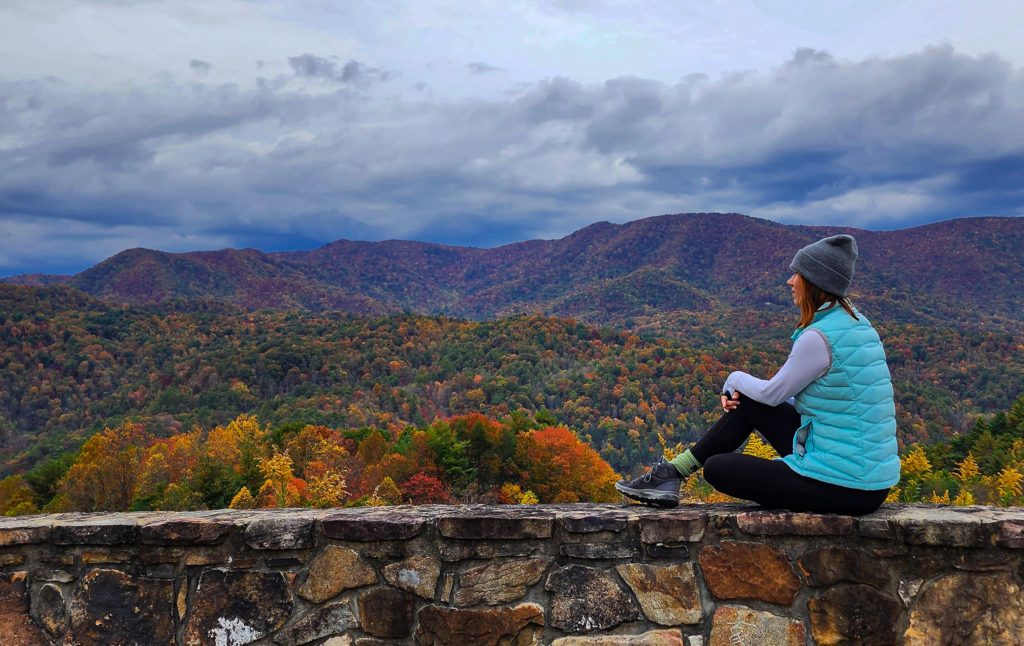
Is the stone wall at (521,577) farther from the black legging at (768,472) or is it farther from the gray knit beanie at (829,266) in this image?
the gray knit beanie at (829,266)

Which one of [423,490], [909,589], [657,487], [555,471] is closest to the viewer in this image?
[909,589]

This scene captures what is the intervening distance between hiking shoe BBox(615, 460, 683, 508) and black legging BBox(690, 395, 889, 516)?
13 centimetres

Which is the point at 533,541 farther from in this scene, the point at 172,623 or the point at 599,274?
the point at 599,274

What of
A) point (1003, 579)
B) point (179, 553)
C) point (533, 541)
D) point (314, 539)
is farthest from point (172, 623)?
point (1003, 579)

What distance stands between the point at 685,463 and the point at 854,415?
67 centimetres

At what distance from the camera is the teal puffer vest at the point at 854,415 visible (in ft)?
7.75

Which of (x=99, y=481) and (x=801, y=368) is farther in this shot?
(x=99, y=481)

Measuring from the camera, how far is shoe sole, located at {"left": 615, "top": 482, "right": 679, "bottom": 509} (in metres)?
2.64

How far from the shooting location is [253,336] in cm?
7575

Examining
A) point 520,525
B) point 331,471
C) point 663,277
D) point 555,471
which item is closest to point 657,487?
point 520,525

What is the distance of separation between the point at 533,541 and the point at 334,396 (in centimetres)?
5274

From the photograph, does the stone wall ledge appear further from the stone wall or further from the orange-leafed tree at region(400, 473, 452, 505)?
the orange-leafed tree at region(400, 473, 452, 505)

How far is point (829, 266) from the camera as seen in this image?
2.52 metres

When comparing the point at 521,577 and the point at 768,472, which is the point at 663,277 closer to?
the point at 768,472
